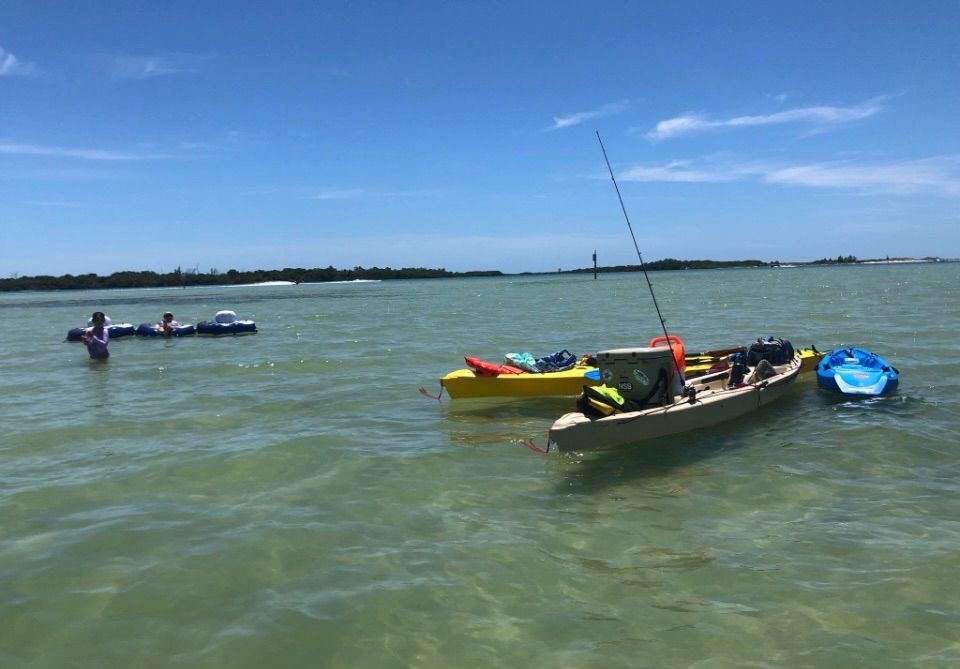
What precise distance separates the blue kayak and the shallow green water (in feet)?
1.15

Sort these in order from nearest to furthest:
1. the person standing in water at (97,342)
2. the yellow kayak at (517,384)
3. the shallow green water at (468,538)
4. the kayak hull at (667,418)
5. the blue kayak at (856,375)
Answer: the shallow green water at (468,538) → the kayak hull at (667,418) → the blue kayak at (856,375) → the yellow kayak at (517,384) → the person standing in water at (97,342)

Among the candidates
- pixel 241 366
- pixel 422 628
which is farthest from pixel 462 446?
pixel 241 366

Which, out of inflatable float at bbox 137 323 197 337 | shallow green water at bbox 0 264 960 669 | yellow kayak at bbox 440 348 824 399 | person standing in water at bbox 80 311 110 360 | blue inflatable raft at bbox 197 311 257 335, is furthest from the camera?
blue inflatable raft at bbox 197 311 257 335

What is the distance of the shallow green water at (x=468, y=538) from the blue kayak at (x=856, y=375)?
349mm

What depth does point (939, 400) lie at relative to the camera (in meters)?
12.5

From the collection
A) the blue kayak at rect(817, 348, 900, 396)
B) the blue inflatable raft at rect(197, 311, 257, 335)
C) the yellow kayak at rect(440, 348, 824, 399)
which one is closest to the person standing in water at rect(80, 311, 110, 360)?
the blue inflatable raft at rect(197, 311, 257, 335)

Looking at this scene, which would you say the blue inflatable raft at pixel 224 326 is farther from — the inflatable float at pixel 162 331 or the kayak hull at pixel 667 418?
the kayak hull at pixel 667 418

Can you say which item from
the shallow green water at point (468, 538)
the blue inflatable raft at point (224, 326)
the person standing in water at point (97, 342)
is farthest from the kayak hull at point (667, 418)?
the blue inflatable raft at point (224, 326)

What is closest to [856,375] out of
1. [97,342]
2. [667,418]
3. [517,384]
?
[667,418]

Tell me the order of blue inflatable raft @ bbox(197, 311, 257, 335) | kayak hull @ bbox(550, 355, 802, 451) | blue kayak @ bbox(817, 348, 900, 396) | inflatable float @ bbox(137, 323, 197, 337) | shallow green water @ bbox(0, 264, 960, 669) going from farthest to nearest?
blue inflatable raft @ bbox(197, 311, 257, 335), inflatable float @ bbox(137, 323, 197, 337), blue kayak @ bbox(817, 348, 900, 396), kayak hull @ bbox(550, 355, 802, 451), shallow green water @ bbox(0, 264, 960, 669)

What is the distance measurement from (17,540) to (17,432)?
5770mm

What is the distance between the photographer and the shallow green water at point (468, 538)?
4.91m

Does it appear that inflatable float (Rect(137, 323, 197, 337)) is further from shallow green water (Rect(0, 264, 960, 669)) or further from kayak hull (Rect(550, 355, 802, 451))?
kayak hull (Rect(550, 355, 802, 451))

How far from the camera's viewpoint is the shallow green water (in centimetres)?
491
